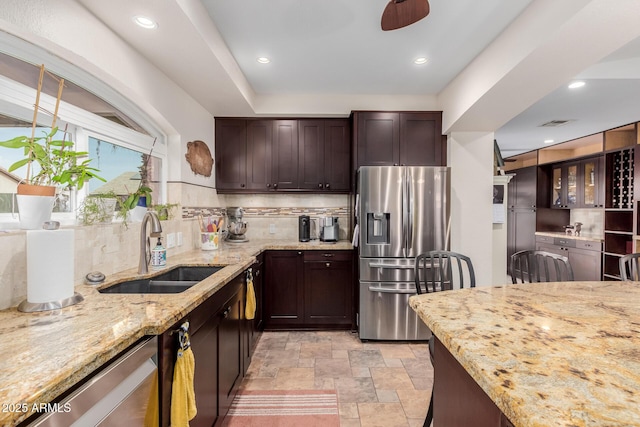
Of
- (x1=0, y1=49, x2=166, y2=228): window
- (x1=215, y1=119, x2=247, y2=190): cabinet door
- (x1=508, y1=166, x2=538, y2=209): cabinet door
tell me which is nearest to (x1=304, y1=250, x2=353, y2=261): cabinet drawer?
(x1=215, y1=119, x2=247, y2=190): cabinet door

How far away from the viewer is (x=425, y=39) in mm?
2410

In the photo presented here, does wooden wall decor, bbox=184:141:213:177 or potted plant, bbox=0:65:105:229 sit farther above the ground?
wooden wall decor, bbox=184:141:213:177

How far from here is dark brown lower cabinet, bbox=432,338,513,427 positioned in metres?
0.82

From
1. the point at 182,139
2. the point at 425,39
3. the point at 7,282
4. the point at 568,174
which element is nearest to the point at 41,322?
the point at 7,282

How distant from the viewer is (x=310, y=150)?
3.70m

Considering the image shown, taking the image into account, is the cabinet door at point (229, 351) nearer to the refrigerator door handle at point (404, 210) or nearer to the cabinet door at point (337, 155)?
the refrigerator door handle at point (404, 210)

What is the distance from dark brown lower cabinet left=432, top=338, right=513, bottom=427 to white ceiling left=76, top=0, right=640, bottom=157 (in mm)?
1919

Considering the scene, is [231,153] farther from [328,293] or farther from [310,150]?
[328,293]

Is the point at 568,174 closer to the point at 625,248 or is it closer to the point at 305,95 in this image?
the point at 625,248

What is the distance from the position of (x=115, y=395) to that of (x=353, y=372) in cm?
205

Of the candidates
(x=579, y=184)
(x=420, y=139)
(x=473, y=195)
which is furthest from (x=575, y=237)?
(x=420, y=139)

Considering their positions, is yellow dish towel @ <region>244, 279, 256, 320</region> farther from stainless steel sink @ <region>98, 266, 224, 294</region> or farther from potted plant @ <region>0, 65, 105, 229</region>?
potted plant @ <region>0, 65, 105, 229</region>

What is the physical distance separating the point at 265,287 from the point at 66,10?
2.68 metres

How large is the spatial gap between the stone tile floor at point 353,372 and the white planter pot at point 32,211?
1.79m
